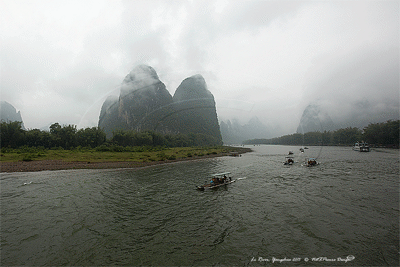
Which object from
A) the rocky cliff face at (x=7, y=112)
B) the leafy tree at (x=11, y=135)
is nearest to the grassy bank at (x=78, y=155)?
the leafy tree at (x=11, y=135)

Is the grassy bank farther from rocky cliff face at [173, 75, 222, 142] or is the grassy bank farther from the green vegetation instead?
rocky cliff face at [173, 75, 222, 142]

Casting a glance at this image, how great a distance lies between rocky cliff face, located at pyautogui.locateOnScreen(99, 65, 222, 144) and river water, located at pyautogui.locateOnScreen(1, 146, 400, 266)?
71499 mm

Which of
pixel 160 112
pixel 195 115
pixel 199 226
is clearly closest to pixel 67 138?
pixel 160 112

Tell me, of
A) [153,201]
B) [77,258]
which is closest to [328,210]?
[153,201]

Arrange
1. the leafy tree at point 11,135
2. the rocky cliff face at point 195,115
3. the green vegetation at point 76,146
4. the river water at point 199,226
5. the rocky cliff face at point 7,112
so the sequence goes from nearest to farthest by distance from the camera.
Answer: the river water at point 199,226 < the green vegetation at point 76,146 < the leafy tree at point 11,135 < the rocky cliff face at point 195,115 < the rocky cliff face at point 7,112

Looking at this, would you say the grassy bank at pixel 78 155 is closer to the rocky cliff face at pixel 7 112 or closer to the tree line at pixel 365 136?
the rocky cliff face at pixel 7 112

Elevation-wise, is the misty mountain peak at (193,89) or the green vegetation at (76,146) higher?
the misty mountain peak at (193,89)

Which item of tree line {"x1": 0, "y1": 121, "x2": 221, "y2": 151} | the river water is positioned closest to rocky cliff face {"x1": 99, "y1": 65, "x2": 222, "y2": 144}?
tree line {"x1": 0, "y1": 121, "x2": 221, "y2": 151}

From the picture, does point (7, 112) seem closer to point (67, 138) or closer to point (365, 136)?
point (67, 138)

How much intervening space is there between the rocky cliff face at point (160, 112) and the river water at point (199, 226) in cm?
7150

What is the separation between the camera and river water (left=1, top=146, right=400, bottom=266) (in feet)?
29.6

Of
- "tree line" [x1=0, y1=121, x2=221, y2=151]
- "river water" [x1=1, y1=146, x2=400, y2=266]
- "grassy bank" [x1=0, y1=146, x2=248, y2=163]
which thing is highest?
"tree line" [x1=0, y1=121, x2=221, y2=151]

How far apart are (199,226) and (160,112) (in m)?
95.0

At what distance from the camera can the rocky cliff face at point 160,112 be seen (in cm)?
9925
